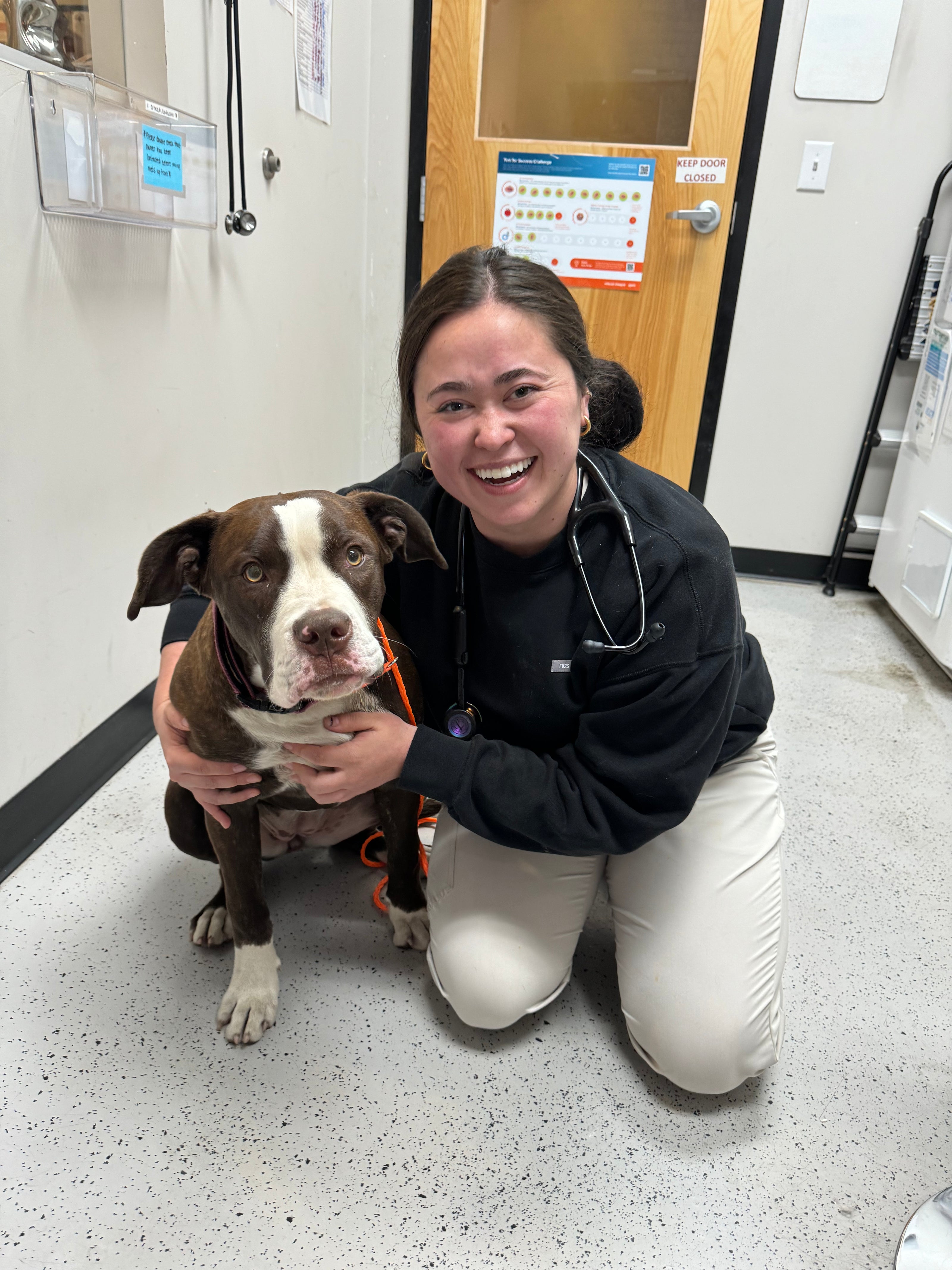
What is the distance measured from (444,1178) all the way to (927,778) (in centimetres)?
164

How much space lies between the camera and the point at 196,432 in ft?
7.16

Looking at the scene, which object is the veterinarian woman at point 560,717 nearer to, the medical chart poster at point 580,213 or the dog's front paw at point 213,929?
the dog's front paw at point 213,929

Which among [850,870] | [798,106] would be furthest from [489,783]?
[798,106]

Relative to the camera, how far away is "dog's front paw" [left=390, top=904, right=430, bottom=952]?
1514mm

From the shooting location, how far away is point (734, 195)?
3178mm

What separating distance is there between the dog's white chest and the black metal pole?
9.04 feet

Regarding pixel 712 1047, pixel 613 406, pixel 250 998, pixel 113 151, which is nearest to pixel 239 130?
pixel 113 151

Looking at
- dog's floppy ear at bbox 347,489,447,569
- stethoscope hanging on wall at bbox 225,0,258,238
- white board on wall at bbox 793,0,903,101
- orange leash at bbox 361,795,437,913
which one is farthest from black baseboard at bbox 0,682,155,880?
white board on wall at bbox 793,0,903,101

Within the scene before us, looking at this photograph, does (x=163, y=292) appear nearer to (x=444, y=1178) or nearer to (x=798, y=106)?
(x=444, y=1178)

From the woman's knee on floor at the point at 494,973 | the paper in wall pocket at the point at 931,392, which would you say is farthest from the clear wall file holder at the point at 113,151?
the paper in wall pocket at the point at 931,392

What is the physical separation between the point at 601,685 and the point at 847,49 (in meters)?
2.93

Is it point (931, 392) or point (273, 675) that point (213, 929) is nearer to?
point (273, 675)

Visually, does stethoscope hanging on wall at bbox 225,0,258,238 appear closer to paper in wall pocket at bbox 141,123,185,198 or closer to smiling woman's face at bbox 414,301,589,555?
paper in wall pocket at bbox 141,123,185,198

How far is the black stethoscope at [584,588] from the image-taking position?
1.19 m
